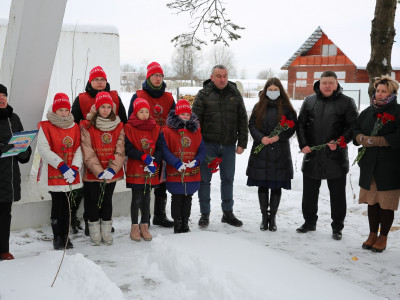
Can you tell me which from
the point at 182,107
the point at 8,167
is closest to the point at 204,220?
the point at 182,107

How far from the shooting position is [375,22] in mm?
6555

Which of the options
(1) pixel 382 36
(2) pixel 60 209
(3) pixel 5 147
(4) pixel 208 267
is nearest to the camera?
(4) pixel 208 267

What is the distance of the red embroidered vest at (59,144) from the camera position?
413 cm

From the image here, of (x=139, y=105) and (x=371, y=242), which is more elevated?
(x=139, y=105)

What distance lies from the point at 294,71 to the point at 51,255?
3566cm

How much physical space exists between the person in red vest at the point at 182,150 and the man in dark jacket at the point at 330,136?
53.8 inches

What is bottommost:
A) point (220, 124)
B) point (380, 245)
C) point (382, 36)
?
point (380, 245)

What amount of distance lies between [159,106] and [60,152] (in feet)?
4.67

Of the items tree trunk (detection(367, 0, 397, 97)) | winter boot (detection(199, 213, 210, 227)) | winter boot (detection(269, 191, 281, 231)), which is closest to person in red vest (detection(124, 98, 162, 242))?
winter boot (detection(199, 213, 210, 227))

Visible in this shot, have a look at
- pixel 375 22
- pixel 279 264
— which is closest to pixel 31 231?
pixel 279 264

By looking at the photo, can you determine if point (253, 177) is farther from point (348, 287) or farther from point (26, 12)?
point (26, 12)

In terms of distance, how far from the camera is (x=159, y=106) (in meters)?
5.01

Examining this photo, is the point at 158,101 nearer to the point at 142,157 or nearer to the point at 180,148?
the point at 180,148

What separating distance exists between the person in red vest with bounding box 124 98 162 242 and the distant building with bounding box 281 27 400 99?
30.8 metres
